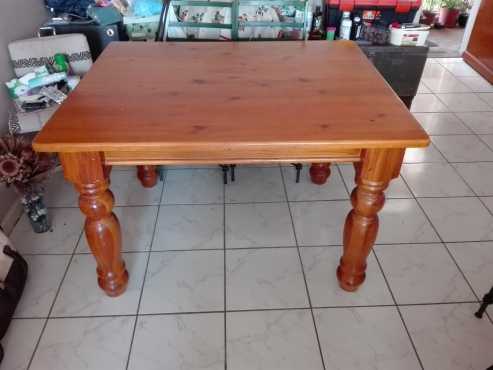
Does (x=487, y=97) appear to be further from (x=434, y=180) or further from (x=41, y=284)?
(x=41, y=284)

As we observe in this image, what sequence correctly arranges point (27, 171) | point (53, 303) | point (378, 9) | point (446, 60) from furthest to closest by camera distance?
point (446, 60), point (378, 9), point (27, 171), point (53, 303)

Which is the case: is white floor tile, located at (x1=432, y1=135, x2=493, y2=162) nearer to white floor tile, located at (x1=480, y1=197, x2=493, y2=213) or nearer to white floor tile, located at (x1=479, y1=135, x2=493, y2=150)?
white floor tile, located at (x1=479, y1=135, x2=493, y2=150)

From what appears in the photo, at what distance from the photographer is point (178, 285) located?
1654 millimetres

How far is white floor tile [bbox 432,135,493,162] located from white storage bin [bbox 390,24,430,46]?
667mm

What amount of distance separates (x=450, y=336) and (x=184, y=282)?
1023 mm

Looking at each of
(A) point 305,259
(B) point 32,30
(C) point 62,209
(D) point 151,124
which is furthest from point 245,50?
(B) point 32,30

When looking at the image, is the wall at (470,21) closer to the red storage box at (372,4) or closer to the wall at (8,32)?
the red storage box at (372,4)

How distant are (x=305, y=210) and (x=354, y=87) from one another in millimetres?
764

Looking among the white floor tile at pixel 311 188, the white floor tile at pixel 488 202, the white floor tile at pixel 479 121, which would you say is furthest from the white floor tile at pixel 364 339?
the white floor tile at pixel 479 121

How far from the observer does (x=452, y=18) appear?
4914 millimetres

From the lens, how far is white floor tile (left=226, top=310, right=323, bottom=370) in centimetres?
138

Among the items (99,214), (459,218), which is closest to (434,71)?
(459,218)

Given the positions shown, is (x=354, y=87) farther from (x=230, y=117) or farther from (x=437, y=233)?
(x=437, y=233)

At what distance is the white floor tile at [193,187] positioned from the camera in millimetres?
2119
